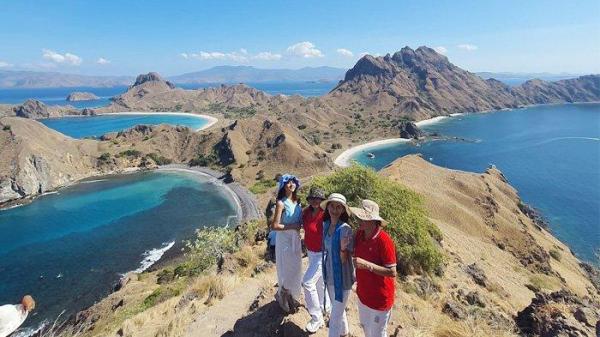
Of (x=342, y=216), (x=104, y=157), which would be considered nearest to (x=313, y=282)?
(x=342, y=216)

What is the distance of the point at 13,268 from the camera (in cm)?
5206

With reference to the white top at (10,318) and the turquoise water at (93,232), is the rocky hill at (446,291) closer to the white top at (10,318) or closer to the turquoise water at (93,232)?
the white top at (10,318)

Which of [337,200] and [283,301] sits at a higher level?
[337,200]

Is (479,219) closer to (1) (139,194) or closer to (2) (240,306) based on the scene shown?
(2) (240,306)

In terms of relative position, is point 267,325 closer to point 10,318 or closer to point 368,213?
point 368,213

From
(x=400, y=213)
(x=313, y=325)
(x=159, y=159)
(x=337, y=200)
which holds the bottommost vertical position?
(x=159, y=159)

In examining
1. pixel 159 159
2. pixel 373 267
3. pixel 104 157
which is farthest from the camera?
pixel 159 159

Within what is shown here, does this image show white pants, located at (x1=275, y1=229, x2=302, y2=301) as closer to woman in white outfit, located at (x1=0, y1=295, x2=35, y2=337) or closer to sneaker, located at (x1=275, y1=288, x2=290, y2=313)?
sneaker, located at (x1=275, y1=288, x2=290, y2=313)

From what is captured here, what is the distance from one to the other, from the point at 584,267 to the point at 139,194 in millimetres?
78021

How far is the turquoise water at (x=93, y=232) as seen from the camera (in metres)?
45.0

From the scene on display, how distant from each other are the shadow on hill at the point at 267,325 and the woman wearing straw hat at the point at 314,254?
1.54 ft

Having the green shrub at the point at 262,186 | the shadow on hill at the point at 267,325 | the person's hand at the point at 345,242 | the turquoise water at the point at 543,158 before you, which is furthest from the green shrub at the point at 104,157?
the person's hand at the point at 345,242

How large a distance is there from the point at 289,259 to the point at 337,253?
193 cm

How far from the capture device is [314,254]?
8.89 metres
